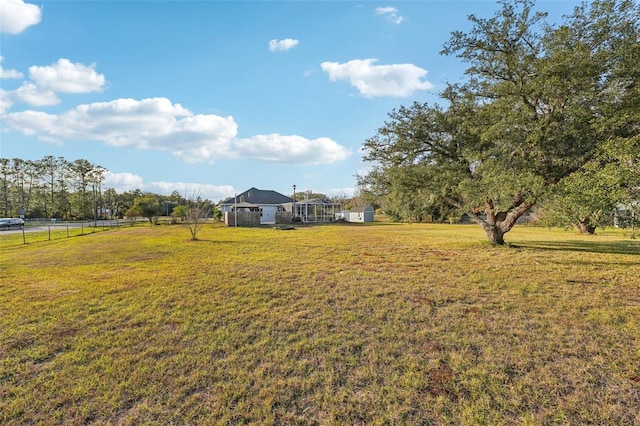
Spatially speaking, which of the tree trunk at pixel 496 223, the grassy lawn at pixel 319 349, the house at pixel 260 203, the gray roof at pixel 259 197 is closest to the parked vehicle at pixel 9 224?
the house at pixel 260 203

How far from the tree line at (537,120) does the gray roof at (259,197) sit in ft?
76.8

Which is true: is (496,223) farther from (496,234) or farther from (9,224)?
(9,224)

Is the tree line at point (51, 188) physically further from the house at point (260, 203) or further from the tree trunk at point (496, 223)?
the tree trunk at point (496, 223)

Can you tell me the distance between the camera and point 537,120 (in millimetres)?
7438

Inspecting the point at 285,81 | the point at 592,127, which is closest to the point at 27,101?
the point at 285,81

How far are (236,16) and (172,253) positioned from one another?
879 cm

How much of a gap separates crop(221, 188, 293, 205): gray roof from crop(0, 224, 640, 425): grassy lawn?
25288 millimetres

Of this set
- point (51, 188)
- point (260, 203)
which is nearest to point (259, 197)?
point (260, 203)

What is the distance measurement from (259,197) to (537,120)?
28.3 m

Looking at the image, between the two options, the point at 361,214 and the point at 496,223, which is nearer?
the point at 496,223

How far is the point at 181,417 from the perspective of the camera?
2109 mm

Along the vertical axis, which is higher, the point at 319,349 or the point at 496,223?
the point at 496,223

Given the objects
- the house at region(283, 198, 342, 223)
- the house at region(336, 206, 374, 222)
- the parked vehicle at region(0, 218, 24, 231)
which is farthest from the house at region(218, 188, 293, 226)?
the parked vehicle at region(0, 218, 24, 231)

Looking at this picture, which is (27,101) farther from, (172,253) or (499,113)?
(499,113)
